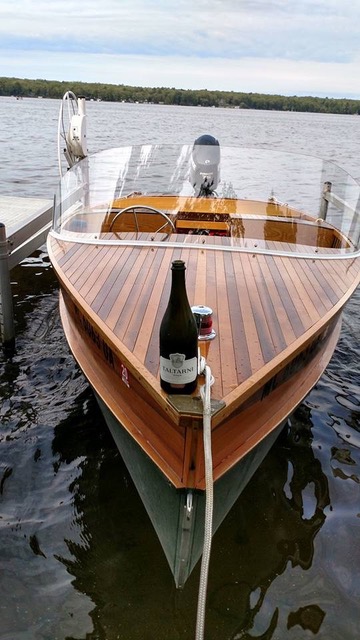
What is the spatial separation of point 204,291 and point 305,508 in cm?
168

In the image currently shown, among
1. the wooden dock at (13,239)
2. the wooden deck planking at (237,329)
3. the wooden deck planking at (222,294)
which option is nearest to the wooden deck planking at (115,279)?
the wooden deck planking at (222,294)

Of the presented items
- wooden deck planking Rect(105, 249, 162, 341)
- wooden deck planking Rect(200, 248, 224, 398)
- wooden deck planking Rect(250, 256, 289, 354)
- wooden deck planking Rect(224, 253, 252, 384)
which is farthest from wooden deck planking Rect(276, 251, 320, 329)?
wooden deck planking Rect(105, 249, 162, 341)

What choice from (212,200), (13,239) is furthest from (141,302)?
(13,239)

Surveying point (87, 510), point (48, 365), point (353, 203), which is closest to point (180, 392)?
point (87, 510)

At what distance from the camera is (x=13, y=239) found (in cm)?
619

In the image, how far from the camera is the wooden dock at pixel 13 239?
566 cm

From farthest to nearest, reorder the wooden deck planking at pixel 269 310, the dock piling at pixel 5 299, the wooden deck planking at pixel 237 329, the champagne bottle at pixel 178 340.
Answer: the dock piling at pixel 5 299 → the wooden deck planking at pixel 269 310 → the wooden deck planking at pixel 237 329 → the champagne bottle at pixel 178 340

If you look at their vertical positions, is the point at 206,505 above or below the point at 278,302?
below

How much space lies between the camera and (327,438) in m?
4.48

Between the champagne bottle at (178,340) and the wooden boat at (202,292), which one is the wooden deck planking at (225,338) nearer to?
the wooden boat at (202,292)

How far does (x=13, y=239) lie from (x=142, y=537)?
4.09m

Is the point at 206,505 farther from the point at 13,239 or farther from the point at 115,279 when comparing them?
the point at 13,239

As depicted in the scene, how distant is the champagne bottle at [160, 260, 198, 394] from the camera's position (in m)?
2.25

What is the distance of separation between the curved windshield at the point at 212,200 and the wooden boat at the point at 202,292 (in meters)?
0.01
